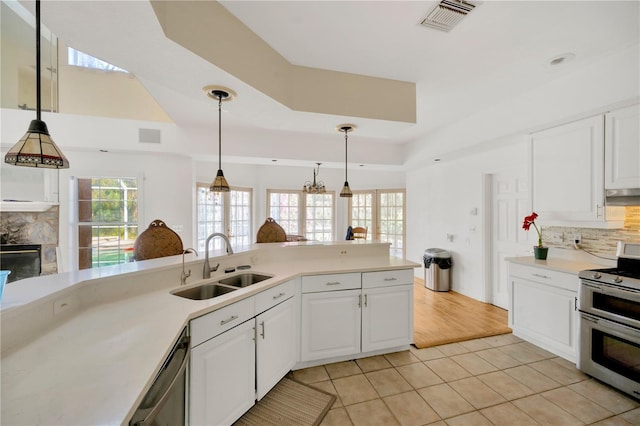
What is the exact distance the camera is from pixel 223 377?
162 centimetres

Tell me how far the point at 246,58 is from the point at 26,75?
13.0 ft

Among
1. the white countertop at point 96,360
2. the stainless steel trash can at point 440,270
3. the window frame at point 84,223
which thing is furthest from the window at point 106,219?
the stainless steel trash can at point 440,270

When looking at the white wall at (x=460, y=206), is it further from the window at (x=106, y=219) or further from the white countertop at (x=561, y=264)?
the window at (x=106, y=219)

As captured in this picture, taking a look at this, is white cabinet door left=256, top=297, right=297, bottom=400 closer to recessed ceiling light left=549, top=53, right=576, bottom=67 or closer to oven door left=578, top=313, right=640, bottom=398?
oven door left=578, top=313, right=640, bottom=398

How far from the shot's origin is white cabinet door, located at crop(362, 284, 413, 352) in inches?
101

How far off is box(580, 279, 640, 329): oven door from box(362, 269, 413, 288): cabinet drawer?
143 cm

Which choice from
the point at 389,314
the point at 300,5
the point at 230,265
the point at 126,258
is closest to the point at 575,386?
the point at 389,314

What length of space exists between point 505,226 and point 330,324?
3119 millimetres

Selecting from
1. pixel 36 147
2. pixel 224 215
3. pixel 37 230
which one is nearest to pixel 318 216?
pixel 224 215

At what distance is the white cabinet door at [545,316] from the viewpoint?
8.23 ft

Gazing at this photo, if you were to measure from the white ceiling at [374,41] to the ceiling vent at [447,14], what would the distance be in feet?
0.17

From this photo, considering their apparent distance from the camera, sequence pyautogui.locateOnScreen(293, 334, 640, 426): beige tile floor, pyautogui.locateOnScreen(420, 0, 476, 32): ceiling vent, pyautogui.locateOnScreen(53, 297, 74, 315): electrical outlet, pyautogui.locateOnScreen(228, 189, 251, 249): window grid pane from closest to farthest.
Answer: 1. pyautogui.locateOnScreen(53, 297, 74, 315): electrical outlet
2. pyautogui.locateOnScreen(420, 0, 476, 32): ceiling vent
3. pyautogui.locateOnScreen(293, 334, 640, 426): beige tile floor
4. pyautogui.locateOnScreen(228, 189, 251, 249): window grid pane

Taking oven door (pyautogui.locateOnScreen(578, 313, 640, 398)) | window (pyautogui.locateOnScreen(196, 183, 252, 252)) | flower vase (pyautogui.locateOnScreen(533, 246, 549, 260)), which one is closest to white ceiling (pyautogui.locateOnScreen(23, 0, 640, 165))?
flower vase (pyautogui.locateOnScreen(533, 246, 549, 260))

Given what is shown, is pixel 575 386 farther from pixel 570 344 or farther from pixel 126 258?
pixel 126 258
